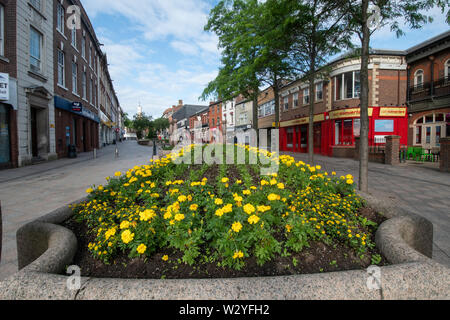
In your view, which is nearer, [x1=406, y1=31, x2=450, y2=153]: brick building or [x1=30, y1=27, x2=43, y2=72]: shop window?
[x1=30, y1=27, x2=43, y2=72]: shop window

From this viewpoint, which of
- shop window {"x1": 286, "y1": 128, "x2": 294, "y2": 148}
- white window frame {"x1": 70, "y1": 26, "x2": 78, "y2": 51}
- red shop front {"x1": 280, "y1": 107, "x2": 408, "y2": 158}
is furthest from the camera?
shop window {"x1": 286, "y1": 128, "x2": 294, "y2": 148}

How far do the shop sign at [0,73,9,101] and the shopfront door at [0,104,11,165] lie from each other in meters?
0.76

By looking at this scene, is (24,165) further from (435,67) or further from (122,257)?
(435,67)

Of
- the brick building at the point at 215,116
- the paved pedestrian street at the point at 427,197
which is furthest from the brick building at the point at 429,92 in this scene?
the brick building at the point at 215,116

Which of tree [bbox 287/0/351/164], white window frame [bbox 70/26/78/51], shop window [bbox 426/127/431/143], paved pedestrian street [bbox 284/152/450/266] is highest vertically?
white window frame [bbox 70/26/78/51]

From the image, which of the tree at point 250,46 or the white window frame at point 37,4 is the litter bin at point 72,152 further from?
the tree at point 250,46

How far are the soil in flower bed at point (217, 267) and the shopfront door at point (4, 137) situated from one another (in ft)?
38.5

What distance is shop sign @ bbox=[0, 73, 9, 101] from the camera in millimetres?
9539

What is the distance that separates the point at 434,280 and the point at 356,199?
69.6 inches

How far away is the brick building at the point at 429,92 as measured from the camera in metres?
15.1

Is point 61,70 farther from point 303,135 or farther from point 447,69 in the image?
point 447,69

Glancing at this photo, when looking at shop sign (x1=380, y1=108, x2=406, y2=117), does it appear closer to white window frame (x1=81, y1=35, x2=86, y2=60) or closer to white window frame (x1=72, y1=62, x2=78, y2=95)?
white window frame (x1=72, y1=62, x2=78, y2=95)

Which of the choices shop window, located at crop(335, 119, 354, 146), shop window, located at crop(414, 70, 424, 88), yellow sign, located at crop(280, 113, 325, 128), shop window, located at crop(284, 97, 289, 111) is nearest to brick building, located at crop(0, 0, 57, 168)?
yellow sign, located at crop(280, 113, 325, 128)
